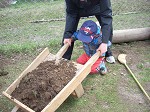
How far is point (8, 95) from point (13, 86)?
179 mm

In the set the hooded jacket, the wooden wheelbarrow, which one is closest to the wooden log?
the hooded jacket

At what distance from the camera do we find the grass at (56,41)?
3.52 metres

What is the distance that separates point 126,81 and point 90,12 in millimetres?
1203

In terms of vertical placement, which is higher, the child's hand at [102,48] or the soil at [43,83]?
the child's hand at [102,48]

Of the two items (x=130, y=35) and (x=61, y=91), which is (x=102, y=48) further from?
(x=130, y=35)

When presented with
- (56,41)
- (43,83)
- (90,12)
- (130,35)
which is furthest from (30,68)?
(130,35)

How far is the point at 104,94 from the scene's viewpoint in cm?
366

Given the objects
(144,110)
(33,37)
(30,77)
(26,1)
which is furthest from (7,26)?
(144,110)

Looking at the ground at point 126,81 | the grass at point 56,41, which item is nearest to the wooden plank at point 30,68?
the ground at point 126,81

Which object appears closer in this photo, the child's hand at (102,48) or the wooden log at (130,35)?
the child's hand at (102,48)

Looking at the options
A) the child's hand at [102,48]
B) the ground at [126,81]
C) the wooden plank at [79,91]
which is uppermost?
the child's hand at [102,48]

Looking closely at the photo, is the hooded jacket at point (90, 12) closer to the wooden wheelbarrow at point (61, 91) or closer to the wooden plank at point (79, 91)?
the wooden wheelbarrow at point (61, 91)

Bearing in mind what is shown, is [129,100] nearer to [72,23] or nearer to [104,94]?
[104,94]

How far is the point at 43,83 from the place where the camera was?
3.11 metres
